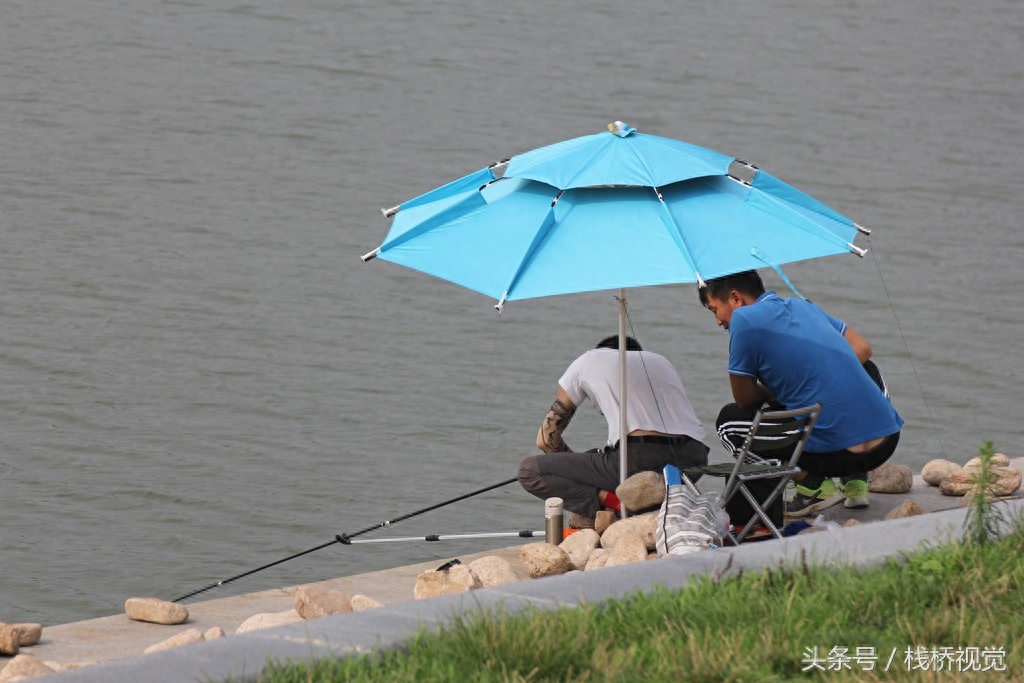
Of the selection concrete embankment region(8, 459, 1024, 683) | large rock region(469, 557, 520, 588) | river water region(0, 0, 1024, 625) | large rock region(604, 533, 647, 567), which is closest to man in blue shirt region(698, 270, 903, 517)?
large rock region(604, 533, 647, 567)

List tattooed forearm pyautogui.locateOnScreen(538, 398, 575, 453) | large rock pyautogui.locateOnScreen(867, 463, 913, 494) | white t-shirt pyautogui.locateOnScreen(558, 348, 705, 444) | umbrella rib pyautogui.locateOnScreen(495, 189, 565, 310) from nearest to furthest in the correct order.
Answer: umbrella rib pyautogui.locateOnScreen(495, 189, 565, 310), white t-shirt pyautogui.locateOnScreen(558, 348, 705, 444), tattooed forearm pyautogui.locateOnScreen(538, 398, 575, 453), large rock pyautogui.locateOnScreen(867, 463, 913, 494)

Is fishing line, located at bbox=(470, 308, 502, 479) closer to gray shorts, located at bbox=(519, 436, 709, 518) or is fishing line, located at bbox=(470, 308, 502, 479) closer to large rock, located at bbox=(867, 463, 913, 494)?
gray shorts, located at bbox=(519, 436, 709, 518)

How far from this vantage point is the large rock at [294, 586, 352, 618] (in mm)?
5719

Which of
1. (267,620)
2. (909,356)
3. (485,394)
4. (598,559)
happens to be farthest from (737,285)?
(909,356)

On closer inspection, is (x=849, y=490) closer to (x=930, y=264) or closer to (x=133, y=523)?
(x=133, y=523)

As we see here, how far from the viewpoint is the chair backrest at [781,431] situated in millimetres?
6238

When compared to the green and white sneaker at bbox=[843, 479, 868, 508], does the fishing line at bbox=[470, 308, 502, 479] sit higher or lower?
higher

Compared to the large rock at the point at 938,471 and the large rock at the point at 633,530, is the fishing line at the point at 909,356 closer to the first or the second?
the large rock at the point at 938,471

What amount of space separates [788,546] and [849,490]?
8.43 ft

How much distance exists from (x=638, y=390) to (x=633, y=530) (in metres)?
0.80

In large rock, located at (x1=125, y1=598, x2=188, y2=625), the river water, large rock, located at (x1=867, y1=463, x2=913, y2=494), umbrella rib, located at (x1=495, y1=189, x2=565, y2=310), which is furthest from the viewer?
the river water

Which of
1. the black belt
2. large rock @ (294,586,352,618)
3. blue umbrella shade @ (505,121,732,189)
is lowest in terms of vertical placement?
large rock @ (294,586,352,618)

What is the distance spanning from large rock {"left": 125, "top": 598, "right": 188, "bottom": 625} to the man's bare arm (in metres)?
2.04

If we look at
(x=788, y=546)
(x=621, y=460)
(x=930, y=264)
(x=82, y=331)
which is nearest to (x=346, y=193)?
(x=82, y=331)
